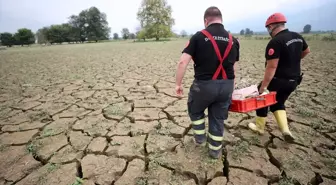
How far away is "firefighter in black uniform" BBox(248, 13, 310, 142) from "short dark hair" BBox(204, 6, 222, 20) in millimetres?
705

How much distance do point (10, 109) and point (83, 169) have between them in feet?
8.90

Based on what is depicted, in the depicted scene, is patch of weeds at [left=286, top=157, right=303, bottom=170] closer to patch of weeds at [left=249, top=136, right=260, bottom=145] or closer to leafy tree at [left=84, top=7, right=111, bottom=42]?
patch of weeds at [left=249, top=136, right=260, bottom=145]

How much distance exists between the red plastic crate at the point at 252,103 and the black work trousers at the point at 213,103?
13 centimetres

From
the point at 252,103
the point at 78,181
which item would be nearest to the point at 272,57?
the point at 252,103

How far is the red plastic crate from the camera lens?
1.98 metres

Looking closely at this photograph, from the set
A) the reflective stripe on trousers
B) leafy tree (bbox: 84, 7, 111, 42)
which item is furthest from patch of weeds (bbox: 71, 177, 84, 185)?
leafy tree (bbox: 84, 7, 111, 42)

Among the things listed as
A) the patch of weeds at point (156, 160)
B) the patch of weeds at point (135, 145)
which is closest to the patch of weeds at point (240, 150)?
the patch of weeds at point (156, 160)

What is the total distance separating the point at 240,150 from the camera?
7.25 ft

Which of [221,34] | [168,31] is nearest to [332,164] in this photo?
[221,34]

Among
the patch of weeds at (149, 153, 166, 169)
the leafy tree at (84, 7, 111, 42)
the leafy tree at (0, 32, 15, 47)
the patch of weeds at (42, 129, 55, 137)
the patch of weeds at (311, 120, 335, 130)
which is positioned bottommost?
the patch of weeds at (149, 153, 166, 169)

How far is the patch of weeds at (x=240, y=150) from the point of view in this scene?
212 centimetres

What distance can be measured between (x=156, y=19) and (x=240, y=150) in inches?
1482

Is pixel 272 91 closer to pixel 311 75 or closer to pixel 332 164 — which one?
pixel 332 164

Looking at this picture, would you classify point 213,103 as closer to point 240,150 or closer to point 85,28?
point 240,150
